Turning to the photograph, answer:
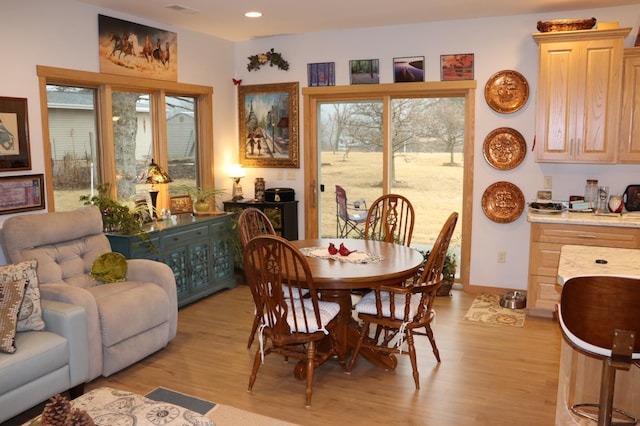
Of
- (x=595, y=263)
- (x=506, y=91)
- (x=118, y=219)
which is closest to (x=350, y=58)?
(x=506, y=91)

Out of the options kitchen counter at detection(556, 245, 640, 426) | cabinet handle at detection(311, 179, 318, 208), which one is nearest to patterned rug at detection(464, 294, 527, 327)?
kitchen counter at detection(556, 245, 640, 426)

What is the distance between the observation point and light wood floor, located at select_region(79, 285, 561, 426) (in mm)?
3119

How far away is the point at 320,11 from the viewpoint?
4.86 metres

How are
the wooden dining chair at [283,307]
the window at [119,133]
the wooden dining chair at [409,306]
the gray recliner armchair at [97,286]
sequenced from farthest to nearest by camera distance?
the window at [119,133] → the gray recliner armchair at [97,286] → the wooden dining chair at [409,306] → the wooden dining chair at [283,307]

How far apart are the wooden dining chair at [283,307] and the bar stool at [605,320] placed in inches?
52.4

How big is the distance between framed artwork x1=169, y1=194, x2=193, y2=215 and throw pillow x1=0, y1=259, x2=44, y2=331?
2.45m

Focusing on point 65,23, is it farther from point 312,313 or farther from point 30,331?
point 312,313

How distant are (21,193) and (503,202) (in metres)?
4.17

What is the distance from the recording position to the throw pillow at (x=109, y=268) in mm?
3938

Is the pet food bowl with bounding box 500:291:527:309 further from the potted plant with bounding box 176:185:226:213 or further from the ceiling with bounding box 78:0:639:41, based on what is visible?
the potted plant with bounding box 176:185:226:213

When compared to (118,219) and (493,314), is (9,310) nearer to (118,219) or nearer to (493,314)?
(118,219)

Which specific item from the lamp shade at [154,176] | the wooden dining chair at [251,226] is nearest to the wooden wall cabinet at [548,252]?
the wooden dining chair at [251,226]

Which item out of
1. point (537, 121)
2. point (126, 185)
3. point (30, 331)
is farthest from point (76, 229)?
point (537, 121)

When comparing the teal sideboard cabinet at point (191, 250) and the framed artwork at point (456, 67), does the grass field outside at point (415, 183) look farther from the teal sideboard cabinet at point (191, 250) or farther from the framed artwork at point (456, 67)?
the teal sideboard cabinet at point (191, 250)
